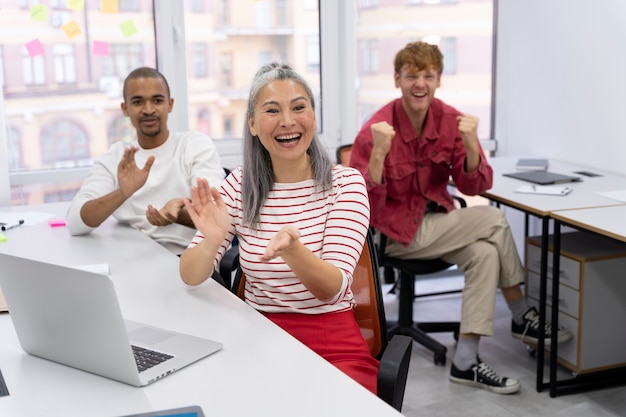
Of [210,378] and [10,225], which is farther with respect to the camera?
[10,225]

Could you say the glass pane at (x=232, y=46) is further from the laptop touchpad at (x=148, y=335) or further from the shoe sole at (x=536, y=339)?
the laptop touchpad at (x=148, y=335)

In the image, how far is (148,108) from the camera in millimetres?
2881

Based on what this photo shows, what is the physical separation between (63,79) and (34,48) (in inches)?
7.3

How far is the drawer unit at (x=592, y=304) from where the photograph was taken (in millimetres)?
2916

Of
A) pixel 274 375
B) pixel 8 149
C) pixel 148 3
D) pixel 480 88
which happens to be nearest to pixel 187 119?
pixel 148 3

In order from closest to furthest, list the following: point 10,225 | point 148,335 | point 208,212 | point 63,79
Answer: point 148,335, point 208,212, point 10,225, point 63,79

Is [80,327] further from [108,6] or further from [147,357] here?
[108,6]

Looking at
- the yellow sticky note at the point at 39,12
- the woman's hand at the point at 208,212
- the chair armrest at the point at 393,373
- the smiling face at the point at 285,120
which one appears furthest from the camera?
the yellow sticky note at the point at 39,12

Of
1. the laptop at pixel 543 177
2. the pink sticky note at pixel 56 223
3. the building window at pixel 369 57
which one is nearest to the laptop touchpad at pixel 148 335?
the pink sticky note at pixel 56 223

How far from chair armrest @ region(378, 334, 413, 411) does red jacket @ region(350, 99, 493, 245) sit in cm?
141

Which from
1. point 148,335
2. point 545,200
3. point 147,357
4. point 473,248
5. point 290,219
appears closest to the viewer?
point 147,357

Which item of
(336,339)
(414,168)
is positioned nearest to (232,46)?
(414,168)

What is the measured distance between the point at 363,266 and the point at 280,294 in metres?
0.25

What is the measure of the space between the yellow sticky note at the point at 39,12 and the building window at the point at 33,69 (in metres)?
0.16
